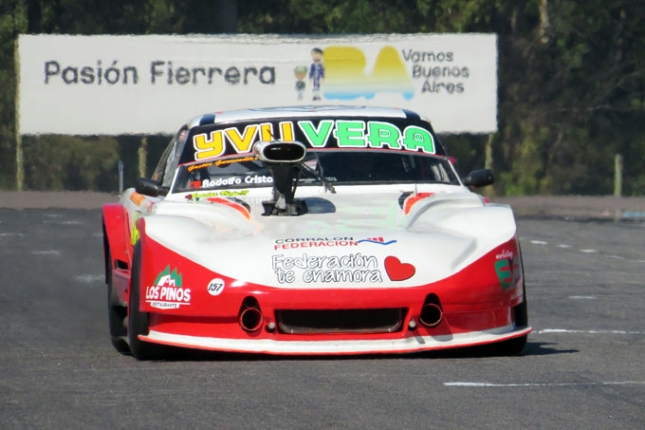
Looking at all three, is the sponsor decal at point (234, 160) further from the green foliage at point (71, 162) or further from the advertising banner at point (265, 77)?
the advertising banner at point (265, 77)

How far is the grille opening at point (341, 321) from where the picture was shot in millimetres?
7668

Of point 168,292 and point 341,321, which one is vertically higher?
point 168,292

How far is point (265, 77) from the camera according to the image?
3884 centimetres

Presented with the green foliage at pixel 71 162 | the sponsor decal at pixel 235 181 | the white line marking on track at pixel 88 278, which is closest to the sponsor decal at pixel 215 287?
the sponsor decal at pixel 235 181

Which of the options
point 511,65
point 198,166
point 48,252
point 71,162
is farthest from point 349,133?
point 511,65

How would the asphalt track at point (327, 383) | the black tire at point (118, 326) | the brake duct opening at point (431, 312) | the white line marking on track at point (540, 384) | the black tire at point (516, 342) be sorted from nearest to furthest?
the asphalt track at point (327, 383) < the white line marking on track at point (540, 384) < the brake duct opening at point (431, 312) < the black tire at point (516, 342) < the black tire at point (118, 326)

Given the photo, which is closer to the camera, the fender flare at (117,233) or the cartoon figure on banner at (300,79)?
the fender flare at (117,233)

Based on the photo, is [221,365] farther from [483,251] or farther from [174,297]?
[483,251]

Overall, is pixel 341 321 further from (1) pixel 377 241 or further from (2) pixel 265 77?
(2) pixel 265 77

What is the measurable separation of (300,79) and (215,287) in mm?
31278

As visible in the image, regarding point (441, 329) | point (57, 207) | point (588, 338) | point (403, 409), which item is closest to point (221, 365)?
point (441, 329)

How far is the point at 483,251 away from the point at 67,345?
2624 millimetres

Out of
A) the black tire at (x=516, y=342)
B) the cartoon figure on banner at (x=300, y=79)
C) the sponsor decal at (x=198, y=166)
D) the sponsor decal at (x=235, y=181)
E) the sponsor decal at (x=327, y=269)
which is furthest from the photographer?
the cartoon figure on banner at (x=300, y=79)

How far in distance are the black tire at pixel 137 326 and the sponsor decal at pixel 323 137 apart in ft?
4.91
